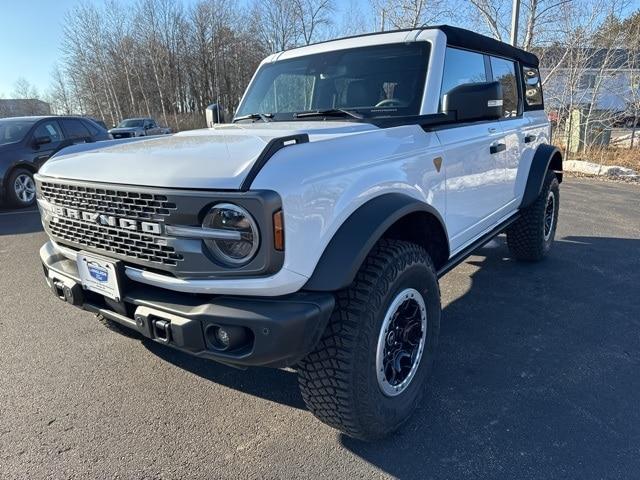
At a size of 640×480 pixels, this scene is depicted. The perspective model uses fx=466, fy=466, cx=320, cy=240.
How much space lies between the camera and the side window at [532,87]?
4.55 meters

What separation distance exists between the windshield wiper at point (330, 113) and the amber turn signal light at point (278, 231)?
1216 millimetres

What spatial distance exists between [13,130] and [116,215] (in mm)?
8575

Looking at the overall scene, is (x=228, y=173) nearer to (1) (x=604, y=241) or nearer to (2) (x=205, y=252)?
(2) (x=205, y=252)

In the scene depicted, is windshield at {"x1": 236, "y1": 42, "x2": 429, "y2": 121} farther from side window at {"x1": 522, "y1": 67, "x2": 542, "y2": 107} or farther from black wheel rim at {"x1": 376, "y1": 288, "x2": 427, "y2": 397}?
side window at {"x1": 522, "y1": 67, "x2": 542, "y2": 107}

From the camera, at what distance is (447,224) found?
288cm

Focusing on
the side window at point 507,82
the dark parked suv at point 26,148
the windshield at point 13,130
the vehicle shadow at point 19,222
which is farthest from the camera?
the windshield at point 13,130

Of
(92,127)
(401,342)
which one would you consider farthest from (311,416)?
(92,127)

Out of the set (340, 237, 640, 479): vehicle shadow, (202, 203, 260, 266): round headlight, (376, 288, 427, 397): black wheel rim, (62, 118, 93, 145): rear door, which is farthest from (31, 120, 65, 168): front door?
(376, 288, 427, 397): black wheel rim

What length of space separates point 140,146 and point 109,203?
17.5 inches

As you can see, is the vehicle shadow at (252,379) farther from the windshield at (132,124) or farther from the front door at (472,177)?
the windshield at (132,124)

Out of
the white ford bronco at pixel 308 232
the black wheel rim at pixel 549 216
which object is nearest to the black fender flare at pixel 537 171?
the black wheel rim at pixel 549 216

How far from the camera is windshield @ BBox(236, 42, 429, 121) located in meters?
2.90

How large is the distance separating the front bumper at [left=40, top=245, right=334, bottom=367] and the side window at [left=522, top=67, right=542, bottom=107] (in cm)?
374

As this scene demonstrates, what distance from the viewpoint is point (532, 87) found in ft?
15.5
